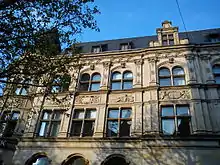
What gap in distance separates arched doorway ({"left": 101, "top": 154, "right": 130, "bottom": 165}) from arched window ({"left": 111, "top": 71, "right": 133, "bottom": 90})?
5428 mm

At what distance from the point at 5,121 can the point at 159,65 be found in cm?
1313

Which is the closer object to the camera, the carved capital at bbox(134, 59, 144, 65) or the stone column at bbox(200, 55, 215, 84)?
the stone column at bbox(200, 55, 215, 84)

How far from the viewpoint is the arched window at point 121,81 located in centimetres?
1736

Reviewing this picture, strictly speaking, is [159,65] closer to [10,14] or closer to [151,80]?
[151,80]

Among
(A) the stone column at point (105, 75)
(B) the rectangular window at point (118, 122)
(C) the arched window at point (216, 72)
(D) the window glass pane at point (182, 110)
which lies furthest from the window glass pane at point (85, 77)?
(C) the arched window at point (216, 72)

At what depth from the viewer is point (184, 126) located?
46.6ft

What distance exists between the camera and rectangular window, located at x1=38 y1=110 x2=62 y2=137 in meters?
16.2

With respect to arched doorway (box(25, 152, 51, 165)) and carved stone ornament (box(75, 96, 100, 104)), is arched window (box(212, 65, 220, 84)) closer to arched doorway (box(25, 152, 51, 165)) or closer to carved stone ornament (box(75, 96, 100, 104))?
carved stone ornament (box(75, 96, 100, 104))

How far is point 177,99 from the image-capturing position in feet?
50.2

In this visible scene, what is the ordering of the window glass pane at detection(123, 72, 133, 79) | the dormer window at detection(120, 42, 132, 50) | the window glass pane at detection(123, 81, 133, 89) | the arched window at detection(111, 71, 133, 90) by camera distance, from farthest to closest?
1. the dormer window at detection(120, 42, 132, 50)
2. the window glass pane at detection(123, 72, 133, 79)
3. the arched window at detection(111, 71, 133, 90)
4. the window glass pane at detection(123, 81, 133, 89)

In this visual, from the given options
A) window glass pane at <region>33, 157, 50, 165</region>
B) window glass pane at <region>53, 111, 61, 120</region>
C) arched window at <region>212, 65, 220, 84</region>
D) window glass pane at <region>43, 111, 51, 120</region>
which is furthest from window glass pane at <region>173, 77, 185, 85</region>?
window glass pane at <region>33, 157, 50, 165</region>

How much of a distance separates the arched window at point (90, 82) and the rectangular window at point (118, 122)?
279cm

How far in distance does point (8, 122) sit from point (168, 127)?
40.4 ft

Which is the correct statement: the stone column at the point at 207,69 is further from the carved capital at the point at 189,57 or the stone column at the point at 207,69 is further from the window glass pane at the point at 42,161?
the window glass pane at the point at 42,161
